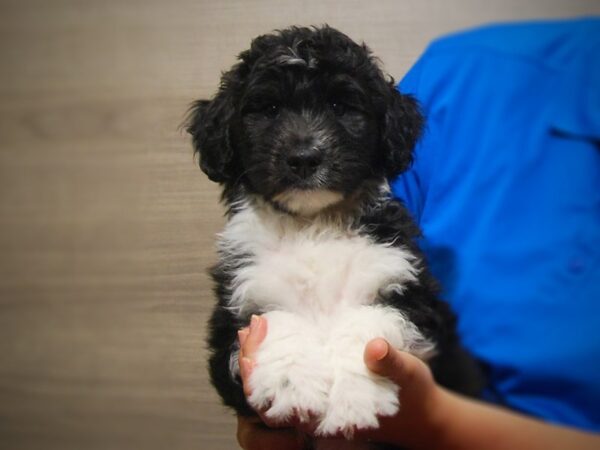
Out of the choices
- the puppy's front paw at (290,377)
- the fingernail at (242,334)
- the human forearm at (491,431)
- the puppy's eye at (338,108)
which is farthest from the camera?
the puppy's eye at (338,108)

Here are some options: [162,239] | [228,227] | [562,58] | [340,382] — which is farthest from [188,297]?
[562,58]

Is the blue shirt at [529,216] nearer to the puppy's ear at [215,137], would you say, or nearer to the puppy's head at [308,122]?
the puppy's head at [308,122]

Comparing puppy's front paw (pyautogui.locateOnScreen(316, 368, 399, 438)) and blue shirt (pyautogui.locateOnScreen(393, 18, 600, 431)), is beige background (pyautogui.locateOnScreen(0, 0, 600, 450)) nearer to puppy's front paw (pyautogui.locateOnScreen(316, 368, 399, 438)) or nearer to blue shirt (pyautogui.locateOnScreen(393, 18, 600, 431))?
blue shirt (pyautogui.locateOnScreen(393, 18, 600, 431))

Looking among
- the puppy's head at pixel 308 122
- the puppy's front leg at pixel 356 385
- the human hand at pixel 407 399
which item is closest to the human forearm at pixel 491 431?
the human hand at pixel 407 399

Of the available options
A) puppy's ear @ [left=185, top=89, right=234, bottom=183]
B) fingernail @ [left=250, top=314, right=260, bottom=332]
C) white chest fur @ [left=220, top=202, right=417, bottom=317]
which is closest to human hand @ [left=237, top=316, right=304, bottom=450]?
fingernail @ [left=250, top=314, right=260, bottom=332]

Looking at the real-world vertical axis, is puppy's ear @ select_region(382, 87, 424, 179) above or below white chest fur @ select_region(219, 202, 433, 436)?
above

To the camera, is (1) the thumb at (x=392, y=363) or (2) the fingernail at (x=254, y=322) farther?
(2) the fingernail at (x=254, y=322)
